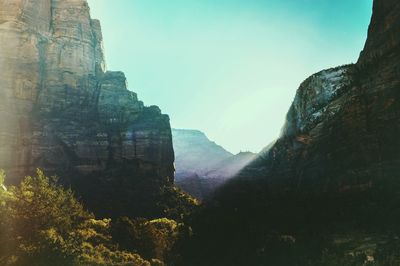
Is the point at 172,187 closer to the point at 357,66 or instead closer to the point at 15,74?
the point at 15,74

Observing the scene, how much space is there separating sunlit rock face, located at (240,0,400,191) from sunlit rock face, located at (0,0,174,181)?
5237cm

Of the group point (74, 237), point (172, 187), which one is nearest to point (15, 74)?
point (172, 187)

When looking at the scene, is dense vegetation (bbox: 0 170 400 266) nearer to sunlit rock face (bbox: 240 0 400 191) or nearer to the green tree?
the green tree

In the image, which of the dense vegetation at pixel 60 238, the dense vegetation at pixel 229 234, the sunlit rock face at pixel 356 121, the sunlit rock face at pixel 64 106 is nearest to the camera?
the dense vegetation at pixel 229 234

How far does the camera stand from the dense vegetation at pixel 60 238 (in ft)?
162

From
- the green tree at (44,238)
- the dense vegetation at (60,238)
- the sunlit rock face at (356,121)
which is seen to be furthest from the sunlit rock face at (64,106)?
the green tree at (44,238)

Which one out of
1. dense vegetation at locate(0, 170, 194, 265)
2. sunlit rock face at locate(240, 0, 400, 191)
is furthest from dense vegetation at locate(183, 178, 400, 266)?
dense vegetation at locate(0, 170, 194, 265)

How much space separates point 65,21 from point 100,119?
3091 centimetres

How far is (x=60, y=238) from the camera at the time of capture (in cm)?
5250

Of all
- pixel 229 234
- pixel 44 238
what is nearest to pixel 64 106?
pixel 44 238

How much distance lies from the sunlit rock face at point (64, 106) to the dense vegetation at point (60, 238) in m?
52.2

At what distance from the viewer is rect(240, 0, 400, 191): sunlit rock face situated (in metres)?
57.1

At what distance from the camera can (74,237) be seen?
5750cm

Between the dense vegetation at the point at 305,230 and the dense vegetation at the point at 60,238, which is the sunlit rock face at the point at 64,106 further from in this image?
the dense vegetation at the point at 305,230
